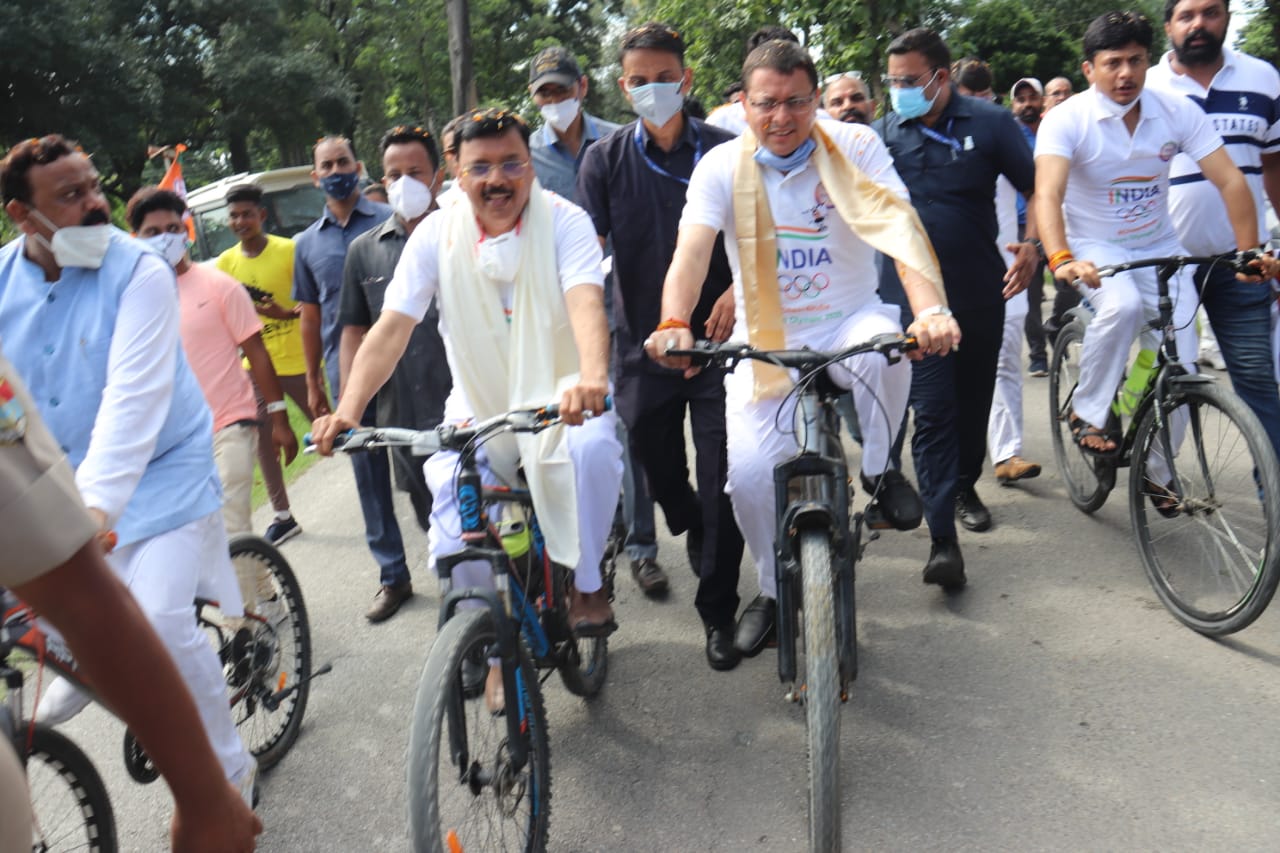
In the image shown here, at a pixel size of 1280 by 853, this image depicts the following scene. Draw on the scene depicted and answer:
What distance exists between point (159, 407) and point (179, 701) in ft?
7.34

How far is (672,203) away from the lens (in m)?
5.03

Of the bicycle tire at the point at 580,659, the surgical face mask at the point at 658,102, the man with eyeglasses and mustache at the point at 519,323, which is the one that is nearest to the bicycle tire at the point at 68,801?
the man with eyeglasses and mustache at the point at 519,323

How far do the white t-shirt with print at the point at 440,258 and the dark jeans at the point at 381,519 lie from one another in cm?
187

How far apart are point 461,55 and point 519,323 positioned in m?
13.5

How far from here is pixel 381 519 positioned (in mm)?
5977

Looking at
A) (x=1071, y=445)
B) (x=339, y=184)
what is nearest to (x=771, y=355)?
(x=1071, y=445)

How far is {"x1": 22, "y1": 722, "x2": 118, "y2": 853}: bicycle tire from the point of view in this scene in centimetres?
315

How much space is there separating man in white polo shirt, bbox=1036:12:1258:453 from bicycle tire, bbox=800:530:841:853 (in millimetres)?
2153

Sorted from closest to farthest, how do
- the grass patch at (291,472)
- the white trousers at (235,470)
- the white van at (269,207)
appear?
1. the white trousers at (235,470)
2. the grass patch at (291,472)
3. the white van at (269,207)

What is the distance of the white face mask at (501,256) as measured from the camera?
4.10m

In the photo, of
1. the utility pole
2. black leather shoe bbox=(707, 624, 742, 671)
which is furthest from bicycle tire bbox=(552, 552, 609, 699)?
the utility pole

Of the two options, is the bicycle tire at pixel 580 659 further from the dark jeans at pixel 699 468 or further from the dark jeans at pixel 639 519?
the dark jeans at pixel 639 519

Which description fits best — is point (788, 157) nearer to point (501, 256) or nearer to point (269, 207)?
point (501, 256)

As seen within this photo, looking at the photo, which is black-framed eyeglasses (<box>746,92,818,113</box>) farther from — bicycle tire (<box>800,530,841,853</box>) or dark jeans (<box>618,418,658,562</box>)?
dark jeans (<box>618,418,658,562</box>)
